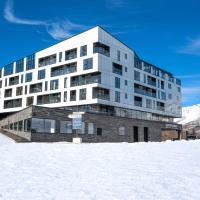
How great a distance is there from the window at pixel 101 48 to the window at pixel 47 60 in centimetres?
1067

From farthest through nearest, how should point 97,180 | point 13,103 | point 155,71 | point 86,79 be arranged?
point 155,71
point 13,103
point 86,79
point 97,180

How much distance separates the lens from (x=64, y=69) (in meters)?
55.7

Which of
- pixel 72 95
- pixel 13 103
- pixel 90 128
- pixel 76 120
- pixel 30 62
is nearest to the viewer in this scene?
pixel 76 120

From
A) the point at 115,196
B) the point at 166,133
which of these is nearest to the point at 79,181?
the point at 115,196

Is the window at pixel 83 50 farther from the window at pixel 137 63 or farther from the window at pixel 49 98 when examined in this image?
the window at pixel 137 63

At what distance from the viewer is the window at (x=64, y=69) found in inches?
2127

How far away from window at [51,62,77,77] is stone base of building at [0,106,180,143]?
1152 centimetres

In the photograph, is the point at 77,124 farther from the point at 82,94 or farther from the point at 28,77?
the point at 28,77

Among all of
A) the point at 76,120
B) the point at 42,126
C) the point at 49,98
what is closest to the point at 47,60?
the point at 49,98

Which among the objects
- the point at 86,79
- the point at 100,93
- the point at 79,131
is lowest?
the point at 79,131

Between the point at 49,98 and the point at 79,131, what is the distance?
16.7m

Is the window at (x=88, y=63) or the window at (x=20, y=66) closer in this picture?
the window at (x=88, y=63)

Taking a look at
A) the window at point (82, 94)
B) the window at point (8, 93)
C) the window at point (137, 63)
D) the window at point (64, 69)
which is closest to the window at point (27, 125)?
the window at point (82, 94)

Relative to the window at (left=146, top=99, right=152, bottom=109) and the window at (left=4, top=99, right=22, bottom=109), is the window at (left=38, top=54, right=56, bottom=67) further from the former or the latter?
the window at (left=146, top=99, right=152, bottom=109)
